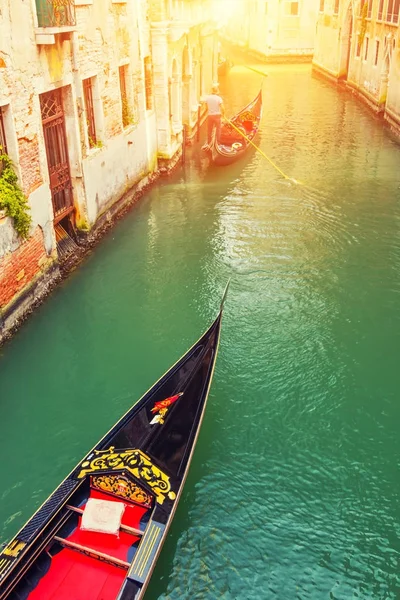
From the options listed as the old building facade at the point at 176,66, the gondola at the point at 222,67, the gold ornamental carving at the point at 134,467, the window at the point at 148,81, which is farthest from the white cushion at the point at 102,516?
the gondola at the point at 222,67

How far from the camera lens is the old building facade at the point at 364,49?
16.2 metres

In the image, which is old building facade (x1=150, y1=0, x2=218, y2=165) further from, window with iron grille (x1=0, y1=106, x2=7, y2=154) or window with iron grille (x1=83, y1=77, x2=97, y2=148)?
window with iron grille (x1=0, y1=106, x2=7, y2=154)

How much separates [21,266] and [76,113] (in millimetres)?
2353

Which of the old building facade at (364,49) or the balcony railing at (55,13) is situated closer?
the balcony railing at (55,13)

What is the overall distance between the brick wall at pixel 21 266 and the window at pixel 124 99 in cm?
376

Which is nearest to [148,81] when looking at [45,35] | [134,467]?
[45,35]

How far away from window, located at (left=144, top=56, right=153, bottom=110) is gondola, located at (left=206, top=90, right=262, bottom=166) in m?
1.68

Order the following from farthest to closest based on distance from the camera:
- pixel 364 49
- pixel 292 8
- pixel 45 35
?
pixel 292 8 → pixel 364 49 → pixel 45 35

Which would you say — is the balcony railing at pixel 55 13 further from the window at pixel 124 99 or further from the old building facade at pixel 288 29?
the old building facade at pixel 288 29

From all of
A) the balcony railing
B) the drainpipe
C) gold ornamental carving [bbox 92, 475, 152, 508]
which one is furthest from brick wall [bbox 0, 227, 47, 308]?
gold ornamental carving [bbox 92, 475, 152, 508]

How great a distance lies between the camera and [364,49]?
66.0 ft

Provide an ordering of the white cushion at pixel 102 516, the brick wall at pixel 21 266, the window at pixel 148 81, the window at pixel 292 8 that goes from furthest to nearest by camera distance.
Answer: the window at pixel 292 8, the window at pixel 148 81, the brick wall at pixel 21 266, the white cushion at pixel 102 516

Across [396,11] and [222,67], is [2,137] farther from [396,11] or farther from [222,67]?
[222,67]

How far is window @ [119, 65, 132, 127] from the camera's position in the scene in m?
9.91
